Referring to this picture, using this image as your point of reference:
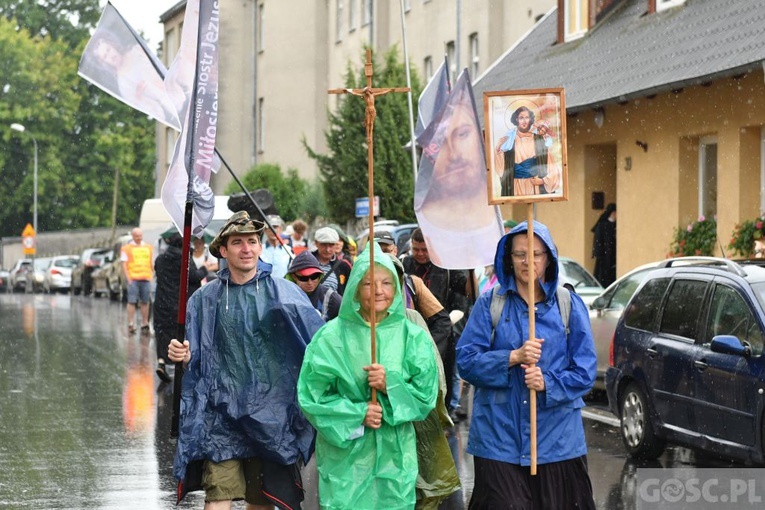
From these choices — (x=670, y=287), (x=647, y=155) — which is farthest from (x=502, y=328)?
(x=647, y=155)

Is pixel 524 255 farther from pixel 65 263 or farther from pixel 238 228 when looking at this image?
pixel 65 263

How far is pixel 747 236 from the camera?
61.8 feet

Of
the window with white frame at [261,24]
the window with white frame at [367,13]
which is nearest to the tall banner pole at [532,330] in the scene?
the window with white frame at [367,13]

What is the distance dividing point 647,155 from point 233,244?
682 inches

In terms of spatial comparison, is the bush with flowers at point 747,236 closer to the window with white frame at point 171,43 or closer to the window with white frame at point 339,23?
the window with white frame at point 339,23

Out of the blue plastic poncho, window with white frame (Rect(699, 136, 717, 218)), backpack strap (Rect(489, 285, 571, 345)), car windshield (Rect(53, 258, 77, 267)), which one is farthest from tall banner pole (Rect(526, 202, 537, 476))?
car windshield (Rect(53, 258, 77, 267))

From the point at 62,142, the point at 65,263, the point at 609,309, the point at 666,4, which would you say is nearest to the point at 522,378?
the point at 609,309

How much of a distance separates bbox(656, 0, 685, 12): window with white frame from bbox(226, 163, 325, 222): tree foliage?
2161 cm

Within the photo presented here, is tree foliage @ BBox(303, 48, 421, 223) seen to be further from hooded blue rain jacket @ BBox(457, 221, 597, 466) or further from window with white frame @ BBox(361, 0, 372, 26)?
hooded blue rain jacket @ BBox(457, 221, 597, 466)

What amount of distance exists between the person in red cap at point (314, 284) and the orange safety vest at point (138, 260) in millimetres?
14715

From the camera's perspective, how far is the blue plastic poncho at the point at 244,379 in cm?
686

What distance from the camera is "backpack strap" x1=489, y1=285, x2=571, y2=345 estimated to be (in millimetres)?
6548

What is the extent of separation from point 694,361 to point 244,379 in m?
4.40

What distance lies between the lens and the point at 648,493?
9.77 m
